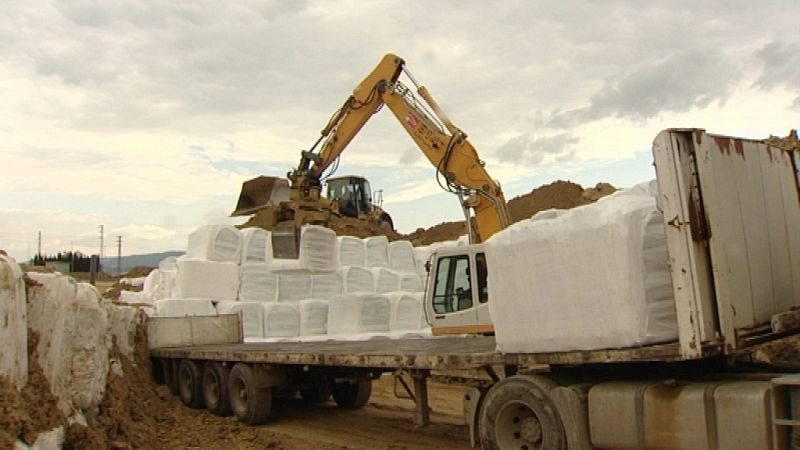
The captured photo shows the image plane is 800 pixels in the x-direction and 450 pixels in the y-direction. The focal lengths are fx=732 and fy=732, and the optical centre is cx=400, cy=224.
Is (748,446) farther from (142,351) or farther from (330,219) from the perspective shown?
(330,219)

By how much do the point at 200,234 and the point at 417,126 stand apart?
459cm

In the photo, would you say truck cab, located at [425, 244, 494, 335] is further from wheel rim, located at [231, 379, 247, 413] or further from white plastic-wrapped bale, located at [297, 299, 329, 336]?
white plastic-wrapped bale, located at [297, 299, 329, 336]

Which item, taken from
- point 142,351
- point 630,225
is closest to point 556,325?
point 630,225

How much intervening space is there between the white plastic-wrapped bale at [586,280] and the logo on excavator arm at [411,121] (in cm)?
848

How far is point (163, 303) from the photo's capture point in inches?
504

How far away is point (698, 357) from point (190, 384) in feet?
25.6

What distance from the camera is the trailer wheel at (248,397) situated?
918 centimetres

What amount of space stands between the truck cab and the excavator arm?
9.79ft

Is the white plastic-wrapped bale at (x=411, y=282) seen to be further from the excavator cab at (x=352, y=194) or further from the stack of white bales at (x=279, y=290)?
the excavator cab at (x=352, y=194)

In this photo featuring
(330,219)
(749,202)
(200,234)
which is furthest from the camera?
(330,219)

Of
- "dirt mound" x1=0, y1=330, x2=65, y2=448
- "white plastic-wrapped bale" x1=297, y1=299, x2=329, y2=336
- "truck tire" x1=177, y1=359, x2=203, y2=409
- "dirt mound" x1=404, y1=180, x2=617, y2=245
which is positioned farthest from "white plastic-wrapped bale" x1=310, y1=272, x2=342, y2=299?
"dirt mound" x1=404, y1=180, x2=617, y2=245

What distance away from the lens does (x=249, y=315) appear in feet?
42.9

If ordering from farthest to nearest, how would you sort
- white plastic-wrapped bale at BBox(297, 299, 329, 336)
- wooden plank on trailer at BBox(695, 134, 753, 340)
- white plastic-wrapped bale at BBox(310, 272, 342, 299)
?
1. white plastic-wrapped bale at BBox(310, 272, 342, 299)
2. white plastic-wrapped bale at BBox(297, 299, 329, 336)
3. wooden plank on trailer at BBox(695, 134, 753, 340)

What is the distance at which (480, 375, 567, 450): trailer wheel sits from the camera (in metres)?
5.36
